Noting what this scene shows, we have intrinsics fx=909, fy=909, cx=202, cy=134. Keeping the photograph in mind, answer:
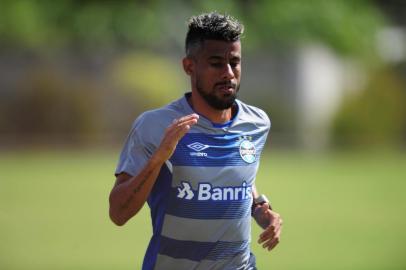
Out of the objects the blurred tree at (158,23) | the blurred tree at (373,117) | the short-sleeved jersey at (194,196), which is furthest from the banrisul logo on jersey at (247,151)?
the blurred tree at (158,23)

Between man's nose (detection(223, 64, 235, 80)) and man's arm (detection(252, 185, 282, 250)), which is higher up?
man's nose (detection(223, 64, 235, 80))

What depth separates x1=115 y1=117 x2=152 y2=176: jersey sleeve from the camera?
5211 millimetres

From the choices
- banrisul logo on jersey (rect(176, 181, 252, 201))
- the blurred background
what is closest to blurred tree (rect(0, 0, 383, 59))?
the blurred background

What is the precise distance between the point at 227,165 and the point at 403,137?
113 feet

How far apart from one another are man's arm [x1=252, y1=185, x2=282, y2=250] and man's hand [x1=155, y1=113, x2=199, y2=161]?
35.6 inches

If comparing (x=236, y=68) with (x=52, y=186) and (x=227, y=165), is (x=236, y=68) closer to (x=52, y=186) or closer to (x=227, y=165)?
(x=227, y=165)

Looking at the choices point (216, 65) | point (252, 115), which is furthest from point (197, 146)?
point (252, 115)

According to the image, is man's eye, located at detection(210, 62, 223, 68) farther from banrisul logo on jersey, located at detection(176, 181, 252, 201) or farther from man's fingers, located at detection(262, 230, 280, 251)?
man's fingers, located at detection(262, 230, 280, 251)

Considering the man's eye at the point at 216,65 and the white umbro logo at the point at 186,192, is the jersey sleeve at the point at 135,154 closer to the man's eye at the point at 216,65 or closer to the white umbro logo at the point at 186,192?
the white umbro logo at the point at 186,192

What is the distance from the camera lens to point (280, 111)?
39.1 m

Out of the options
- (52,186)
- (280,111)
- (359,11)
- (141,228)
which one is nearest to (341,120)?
(280,111)

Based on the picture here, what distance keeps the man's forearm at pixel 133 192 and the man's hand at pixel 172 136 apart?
0.04 metres

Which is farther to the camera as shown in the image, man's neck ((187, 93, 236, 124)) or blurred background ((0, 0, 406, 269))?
blurred background ((0, 0, 406, 269))

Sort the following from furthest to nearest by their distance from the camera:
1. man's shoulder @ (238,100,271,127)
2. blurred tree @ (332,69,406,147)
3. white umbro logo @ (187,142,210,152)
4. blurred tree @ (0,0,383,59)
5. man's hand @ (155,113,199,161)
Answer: blurred tree @ (0,0,383,59), blurred tree @ (332,69,406,147), man's shoulder @ (238,100,271,127), white umbro logo @ (187,142,210,152), man's hand @ (155,113,199,161)
